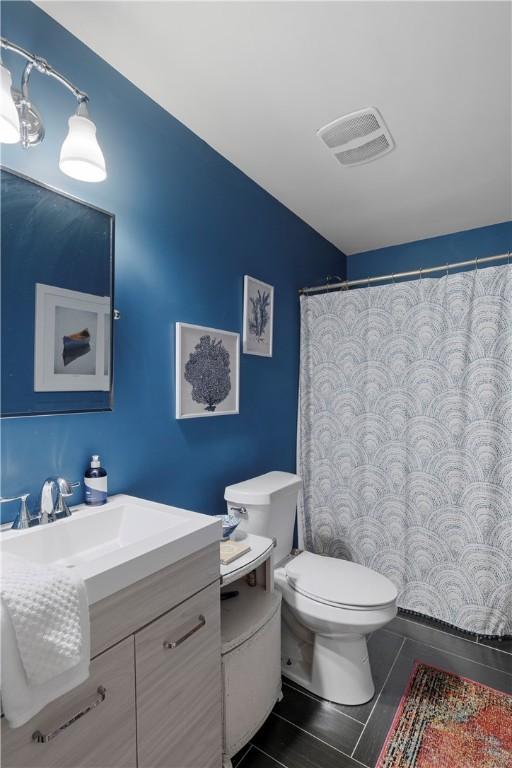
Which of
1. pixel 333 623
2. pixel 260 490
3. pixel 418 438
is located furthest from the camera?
pixel 418 438

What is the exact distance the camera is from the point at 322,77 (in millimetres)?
1382

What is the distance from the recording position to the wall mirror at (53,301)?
3.48ft

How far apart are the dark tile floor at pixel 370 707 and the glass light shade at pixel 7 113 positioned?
1982 mm

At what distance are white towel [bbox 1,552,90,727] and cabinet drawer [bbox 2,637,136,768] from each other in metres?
0.08

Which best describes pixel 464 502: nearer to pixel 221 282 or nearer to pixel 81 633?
pixel 221 282

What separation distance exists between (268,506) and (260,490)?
75 mm

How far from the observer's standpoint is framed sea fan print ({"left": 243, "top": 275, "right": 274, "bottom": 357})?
6.49 feet

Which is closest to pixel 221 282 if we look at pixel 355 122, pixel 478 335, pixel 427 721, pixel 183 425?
pixel 183 425

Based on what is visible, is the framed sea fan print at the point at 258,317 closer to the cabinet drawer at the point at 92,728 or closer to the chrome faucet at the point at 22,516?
the chrome faucet at the point at 22,516

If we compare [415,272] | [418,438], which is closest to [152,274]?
[415,272]

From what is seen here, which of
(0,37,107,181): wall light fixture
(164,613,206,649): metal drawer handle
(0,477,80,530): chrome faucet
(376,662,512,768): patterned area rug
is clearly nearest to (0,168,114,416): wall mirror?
(0,37,107,181): wall light fixture

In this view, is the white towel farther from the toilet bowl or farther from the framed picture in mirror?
the toilet bowl

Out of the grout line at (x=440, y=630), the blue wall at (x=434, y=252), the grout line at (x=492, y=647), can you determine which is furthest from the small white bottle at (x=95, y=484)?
the blue wall at (x=434, y=252)

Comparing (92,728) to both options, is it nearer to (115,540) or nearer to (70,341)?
(115,540)
